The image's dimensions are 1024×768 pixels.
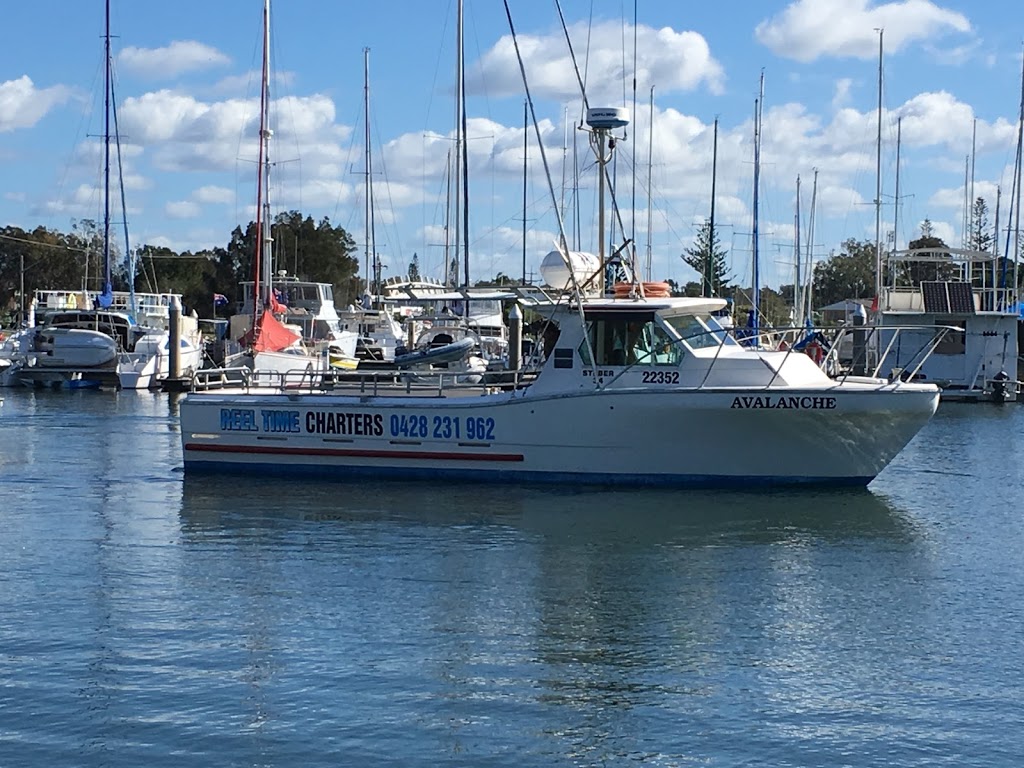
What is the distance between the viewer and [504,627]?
48.4ft

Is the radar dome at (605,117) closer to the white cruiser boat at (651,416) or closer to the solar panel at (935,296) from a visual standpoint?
the white cruiser boat at (651,416)

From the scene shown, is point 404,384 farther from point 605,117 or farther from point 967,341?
point 967,341

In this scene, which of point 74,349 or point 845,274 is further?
point 845,274

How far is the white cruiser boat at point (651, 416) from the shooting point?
73.4 feet

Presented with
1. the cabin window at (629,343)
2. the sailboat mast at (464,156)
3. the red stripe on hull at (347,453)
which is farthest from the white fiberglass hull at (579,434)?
the sailboat mast at (464,156)

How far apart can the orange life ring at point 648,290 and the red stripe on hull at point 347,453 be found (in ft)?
10.8

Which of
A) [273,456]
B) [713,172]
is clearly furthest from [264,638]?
[713,172]

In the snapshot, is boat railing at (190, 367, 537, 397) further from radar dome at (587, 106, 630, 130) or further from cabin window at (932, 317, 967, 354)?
cabin window at (932, 317, 967, 354)

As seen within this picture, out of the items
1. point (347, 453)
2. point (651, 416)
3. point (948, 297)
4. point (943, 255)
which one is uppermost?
point (943, 255)

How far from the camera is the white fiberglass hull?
880 inches

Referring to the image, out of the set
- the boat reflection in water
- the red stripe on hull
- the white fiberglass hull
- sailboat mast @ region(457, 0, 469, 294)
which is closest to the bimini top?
the white fiberglass hull

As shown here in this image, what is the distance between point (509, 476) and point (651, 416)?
2.77 metres

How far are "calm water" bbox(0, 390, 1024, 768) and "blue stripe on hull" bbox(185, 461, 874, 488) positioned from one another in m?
0.48

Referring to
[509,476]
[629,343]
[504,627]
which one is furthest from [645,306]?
[504,627]
